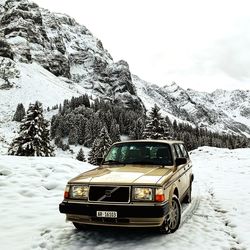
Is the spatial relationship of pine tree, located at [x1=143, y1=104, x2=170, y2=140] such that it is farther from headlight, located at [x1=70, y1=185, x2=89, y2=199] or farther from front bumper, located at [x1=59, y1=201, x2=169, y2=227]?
front bumper, located at [x1=59, y1=201, x2=169, y2=227]

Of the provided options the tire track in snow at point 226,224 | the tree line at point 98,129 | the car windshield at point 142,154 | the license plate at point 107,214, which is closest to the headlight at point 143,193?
the license plate at point 107,214

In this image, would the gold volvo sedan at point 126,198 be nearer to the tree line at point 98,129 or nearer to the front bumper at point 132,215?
the front bumper at point 132,215

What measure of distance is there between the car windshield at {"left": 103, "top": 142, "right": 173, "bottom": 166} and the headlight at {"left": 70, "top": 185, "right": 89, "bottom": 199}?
1640mm

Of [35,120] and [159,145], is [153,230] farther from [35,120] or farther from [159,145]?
[35,120]

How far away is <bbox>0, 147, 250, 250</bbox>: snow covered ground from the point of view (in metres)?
6.17

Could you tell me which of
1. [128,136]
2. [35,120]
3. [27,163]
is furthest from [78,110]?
[27,163]

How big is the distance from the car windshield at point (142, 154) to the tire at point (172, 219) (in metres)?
1.01

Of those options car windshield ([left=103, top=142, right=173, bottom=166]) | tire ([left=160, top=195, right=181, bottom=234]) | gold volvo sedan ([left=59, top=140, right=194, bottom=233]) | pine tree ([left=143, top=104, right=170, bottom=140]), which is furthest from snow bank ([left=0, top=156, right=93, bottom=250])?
pine tree ([left=143, top=104, right=170, bottom=140])

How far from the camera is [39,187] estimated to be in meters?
10.3

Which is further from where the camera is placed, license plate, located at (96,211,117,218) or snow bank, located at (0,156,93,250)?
snow bank, located at (0,156,93,250)

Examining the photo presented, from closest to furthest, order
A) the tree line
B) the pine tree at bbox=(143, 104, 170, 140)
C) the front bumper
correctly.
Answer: the front bumper → the pine tree at bbox=(143, 104, 170, 140) → the tree line

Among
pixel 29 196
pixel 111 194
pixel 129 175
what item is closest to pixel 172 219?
pixel 129 175

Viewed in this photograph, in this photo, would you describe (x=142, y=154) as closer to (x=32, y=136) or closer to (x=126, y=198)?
(x=126, y=198)

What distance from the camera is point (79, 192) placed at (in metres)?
6.39
